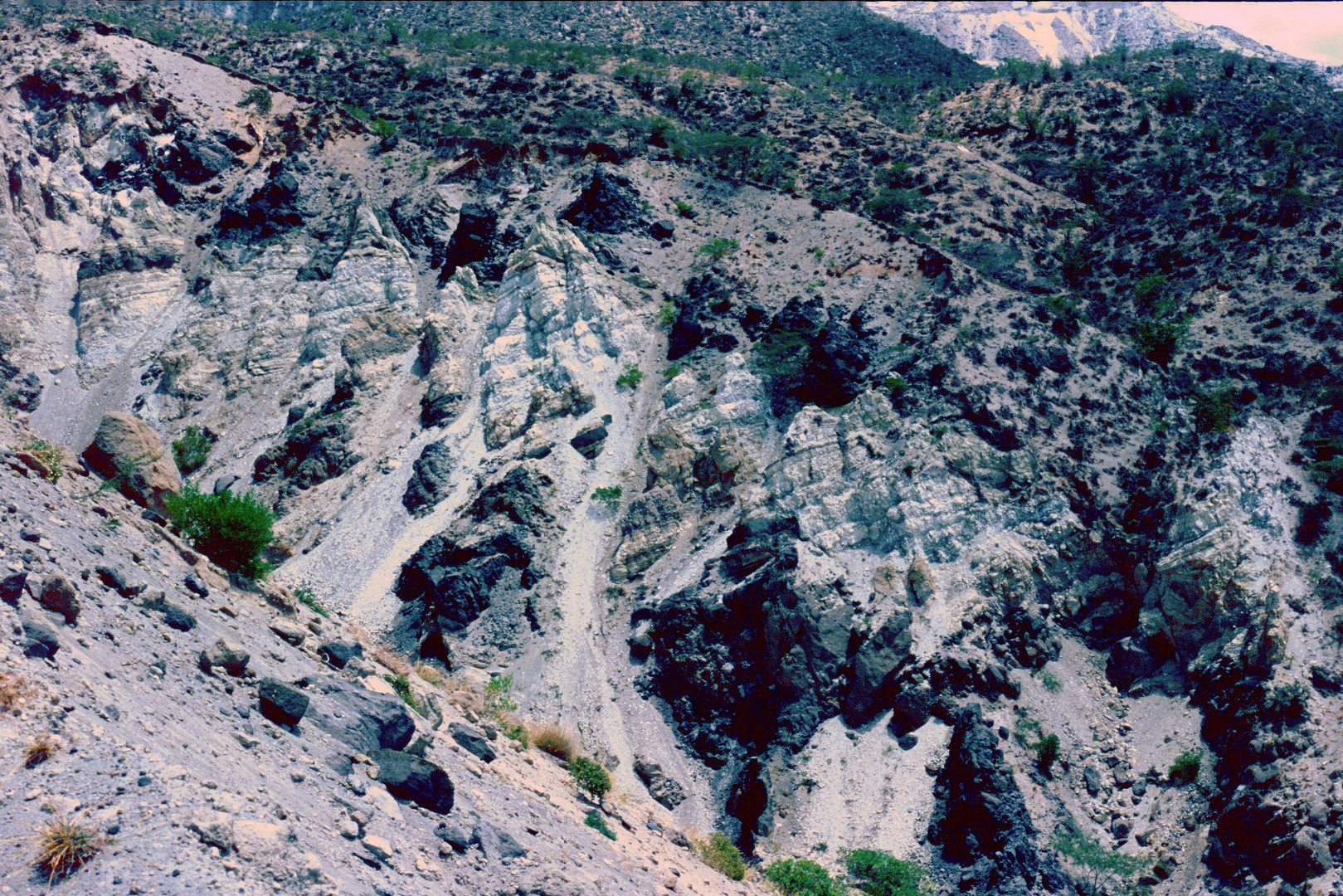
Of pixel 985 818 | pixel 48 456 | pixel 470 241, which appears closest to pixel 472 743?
pixel 48 456

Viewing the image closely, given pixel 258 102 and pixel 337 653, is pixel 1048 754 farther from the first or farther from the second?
pixel 258 102

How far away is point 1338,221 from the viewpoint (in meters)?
38.5

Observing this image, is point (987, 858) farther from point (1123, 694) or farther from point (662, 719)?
point (662, 719)

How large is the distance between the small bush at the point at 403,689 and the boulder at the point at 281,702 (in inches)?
158

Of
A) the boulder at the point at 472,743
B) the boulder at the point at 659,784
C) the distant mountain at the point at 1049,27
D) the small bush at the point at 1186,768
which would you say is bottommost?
the boulder at the point at 659,784

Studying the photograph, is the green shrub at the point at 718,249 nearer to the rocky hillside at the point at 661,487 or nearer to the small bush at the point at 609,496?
the rocky hillside at the point at 661,487

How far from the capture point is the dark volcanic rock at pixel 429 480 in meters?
34.9

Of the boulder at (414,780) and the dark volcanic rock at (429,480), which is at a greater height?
the boulder at (414,780)

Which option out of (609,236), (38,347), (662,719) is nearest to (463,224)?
(609,236)

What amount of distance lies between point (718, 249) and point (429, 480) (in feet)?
66.6

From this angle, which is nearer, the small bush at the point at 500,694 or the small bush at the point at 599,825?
the small bush at the point at 599,825

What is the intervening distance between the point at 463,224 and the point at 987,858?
3781 centimetres

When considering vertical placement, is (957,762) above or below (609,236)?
below

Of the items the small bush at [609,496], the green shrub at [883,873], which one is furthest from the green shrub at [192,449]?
the green shrub at [883,873]
